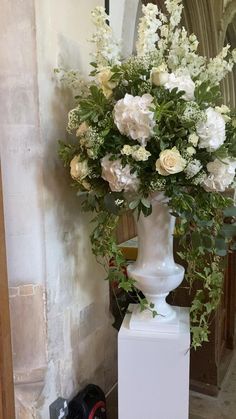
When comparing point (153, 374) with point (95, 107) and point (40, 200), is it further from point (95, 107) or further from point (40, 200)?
point (95, 107)

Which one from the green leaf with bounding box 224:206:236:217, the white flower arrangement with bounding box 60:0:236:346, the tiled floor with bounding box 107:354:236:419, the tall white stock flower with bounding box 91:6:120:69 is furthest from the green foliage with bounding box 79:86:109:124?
A: the tiled floor with bounding box 107:354:236:419

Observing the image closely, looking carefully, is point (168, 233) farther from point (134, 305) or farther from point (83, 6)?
point (83, 6)

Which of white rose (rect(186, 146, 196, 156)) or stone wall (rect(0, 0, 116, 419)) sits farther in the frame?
stone wall (rect(0, 0, 116, 419))

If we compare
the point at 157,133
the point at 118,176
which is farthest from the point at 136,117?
the point at 118,176

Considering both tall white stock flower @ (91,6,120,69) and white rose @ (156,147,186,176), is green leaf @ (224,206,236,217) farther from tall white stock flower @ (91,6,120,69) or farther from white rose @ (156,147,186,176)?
tall white stock flower @ (91,6,120,69)

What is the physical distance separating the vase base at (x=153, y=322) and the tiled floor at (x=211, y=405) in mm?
653

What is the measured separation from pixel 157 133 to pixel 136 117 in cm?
8

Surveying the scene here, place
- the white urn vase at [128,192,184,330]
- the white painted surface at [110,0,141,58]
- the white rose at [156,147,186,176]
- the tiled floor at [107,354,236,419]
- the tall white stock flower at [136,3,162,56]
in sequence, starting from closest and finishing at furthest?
the white rose at [156,147,186,176], the tall white stock flower at [136,3,162,56], the white urn vase at [128,192,184,330], the white painted surface at [110,0,141,58], the tiled floor at [107,354,236,419]

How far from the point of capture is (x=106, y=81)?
1.12m

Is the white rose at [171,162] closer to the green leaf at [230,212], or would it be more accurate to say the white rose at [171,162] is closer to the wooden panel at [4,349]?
the green leaf at [230,212]

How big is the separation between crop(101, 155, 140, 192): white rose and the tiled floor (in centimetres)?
119

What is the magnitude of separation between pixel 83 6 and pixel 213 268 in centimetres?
112

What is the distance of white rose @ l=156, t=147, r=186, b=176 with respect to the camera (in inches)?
40.1

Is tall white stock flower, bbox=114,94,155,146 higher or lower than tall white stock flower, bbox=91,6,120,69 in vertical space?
lower
